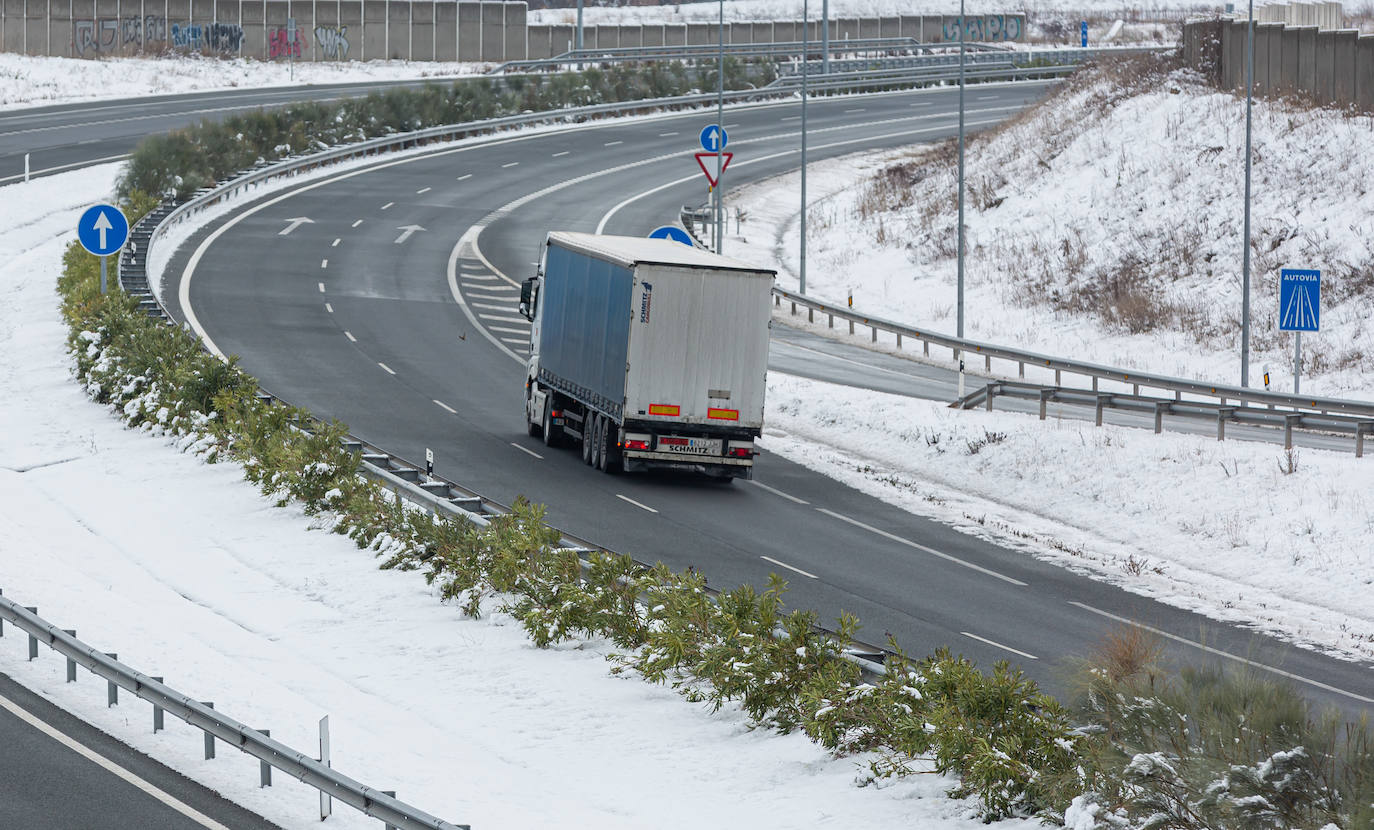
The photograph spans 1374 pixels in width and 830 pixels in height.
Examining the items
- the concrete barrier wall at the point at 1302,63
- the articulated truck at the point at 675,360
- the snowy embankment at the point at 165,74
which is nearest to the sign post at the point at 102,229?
the articulated truck at the point at 675,360

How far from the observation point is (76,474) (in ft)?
79.1

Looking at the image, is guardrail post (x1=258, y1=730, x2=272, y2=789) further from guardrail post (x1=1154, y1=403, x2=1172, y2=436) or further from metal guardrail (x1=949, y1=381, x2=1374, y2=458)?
guardrail post (x1=1154, y1=403, x2=1172, y2=436)

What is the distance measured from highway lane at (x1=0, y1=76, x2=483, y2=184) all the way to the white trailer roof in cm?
3314

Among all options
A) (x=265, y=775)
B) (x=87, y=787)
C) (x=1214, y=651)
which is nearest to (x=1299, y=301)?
(x=1214, y=651)

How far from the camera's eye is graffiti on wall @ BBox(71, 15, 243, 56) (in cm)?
8531

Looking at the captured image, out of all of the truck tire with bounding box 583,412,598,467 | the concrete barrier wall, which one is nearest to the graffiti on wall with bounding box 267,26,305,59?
the concrete barrier wall

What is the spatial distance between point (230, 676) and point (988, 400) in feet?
63.7

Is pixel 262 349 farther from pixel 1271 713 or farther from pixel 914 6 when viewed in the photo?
pixel 914 6

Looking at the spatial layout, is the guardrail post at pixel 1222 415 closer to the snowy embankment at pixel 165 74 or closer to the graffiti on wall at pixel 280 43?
the snowy embankment at pixel 165 74

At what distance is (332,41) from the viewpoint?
300 feet

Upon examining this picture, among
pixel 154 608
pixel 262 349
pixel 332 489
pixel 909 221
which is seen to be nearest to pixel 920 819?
pixel 154 608

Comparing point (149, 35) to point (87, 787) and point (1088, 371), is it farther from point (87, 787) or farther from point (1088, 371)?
point (87, 787)

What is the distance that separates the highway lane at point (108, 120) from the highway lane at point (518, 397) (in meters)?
9.70

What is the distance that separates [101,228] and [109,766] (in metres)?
20.2
